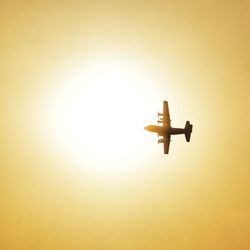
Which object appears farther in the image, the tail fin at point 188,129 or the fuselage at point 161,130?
the tail fin at point 188,129

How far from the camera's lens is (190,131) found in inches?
3875

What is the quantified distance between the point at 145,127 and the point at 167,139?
4.89 metres

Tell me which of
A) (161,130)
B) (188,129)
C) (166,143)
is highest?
(188,129)

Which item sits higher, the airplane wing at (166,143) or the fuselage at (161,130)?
the fuselage at (161,130)

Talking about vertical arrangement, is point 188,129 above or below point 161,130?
above

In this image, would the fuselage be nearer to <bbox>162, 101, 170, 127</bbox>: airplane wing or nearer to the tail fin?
<bbox>162, 101, 170, 127</bbox>: airplane wing

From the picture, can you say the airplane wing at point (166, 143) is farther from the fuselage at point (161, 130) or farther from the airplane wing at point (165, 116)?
the airplane wing at point (165, 116)


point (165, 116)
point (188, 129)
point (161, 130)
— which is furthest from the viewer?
point (188, 129)

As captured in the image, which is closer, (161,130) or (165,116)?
(161,130)

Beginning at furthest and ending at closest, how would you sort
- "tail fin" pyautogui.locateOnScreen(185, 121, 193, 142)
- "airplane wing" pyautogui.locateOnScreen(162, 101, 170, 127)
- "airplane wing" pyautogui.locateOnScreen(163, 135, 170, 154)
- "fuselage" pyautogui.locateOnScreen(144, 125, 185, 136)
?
"tail fin" pyautogui.locateOnScreen(185, 121, 193, 142) < "airplane wing" pyautogui.locateOnScreen(163, 135, 170, 154) < "airplane wing" pyautogui.locateOnScreen(162, 101, 170, 127) < "fuselage" pyautogui.locateOnScreen(144, 125, 185, 136)

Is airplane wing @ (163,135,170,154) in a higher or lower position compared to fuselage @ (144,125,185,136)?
lower

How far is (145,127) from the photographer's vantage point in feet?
315

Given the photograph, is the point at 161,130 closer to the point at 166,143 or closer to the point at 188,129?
the point at 166,143

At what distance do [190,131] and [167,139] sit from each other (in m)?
5.04
